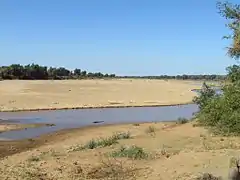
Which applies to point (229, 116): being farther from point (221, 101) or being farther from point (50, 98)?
point (50, 98)

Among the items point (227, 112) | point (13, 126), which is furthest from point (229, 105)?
point (13, 126)

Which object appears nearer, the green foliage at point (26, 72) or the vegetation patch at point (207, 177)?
the vegetation patch at point (207, 177)

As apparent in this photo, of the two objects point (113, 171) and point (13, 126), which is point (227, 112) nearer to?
point (113, 171)

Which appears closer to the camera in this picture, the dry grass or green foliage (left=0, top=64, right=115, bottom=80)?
the dry grass

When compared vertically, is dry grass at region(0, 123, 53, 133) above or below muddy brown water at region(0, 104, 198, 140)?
above

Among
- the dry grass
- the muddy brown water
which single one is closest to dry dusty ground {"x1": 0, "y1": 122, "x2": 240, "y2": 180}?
the muddy brown water

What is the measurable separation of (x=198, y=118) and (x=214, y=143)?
8.68 metres

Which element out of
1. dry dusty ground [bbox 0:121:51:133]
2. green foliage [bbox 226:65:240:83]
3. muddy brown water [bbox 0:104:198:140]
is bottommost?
muddy brown water [bbox 0:104:198:140]

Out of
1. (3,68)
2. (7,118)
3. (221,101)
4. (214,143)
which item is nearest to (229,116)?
(221,101)

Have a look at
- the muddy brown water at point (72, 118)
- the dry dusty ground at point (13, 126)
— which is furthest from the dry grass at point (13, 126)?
the muddy brown water at point (72, 118)

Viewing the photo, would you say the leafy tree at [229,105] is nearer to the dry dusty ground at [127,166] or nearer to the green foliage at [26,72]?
the dry dusty ground at [127,166]

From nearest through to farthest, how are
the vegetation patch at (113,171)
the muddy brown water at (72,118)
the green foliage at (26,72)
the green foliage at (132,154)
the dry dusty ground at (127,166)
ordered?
the dry dusty ground at (127,166) → the vegetation patch at (113,171) → the green foliage at (132,154) → the muddy brown water at (72,118) → the green foliage at (26,72)

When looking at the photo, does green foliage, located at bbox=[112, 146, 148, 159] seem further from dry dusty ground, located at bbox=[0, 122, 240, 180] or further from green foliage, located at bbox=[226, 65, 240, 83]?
green foliage, located at bbox=[226, 65, 240, 83]

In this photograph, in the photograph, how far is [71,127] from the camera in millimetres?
31672
